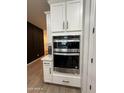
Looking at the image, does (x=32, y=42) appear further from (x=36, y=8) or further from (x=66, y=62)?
(x=66, y=62)

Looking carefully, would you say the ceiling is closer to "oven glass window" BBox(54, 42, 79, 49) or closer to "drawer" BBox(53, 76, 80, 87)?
"oven glass window" BBox(54, 42, 79, 49)

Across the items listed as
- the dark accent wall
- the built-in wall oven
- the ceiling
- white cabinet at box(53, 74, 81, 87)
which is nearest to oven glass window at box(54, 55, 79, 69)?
the built-in wall oven

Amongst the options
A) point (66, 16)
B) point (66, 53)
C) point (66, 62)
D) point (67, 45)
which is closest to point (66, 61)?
point (66, 62)

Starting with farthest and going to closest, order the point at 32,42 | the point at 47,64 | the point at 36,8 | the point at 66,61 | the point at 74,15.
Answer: the point at 32,42
the point at 36,8
the point at 47,64
the point at 66,61
the point at 74,15

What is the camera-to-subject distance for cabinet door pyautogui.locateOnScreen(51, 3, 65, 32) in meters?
2.47

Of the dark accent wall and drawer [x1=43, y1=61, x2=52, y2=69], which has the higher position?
the dark accent wall

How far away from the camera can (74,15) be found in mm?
2363

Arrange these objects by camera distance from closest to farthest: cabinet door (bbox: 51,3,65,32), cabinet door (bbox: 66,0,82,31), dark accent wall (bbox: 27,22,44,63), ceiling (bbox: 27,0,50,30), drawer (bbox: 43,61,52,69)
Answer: cabinet door (bbox: 66,0,82,31)
cabinet door (bbox: 51,3,65,32)
drawer (bbox: 43,61,52,69)
ceiling (bbox: 27,0,50,30)
dark accent wall (bbox: 27,22,44,63)

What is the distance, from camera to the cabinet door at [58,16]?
8.11 feet

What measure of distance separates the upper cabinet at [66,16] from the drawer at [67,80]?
4.41 ft

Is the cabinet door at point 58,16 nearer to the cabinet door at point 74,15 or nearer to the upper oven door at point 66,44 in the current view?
the cabinet door at point 74,15

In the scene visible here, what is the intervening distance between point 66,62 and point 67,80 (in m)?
0.49

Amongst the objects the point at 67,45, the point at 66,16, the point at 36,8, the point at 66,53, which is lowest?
the point at 66,53
